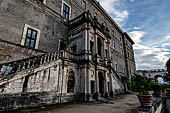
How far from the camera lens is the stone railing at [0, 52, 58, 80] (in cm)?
558

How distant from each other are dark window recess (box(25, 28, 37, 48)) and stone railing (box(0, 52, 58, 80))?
9.56ft

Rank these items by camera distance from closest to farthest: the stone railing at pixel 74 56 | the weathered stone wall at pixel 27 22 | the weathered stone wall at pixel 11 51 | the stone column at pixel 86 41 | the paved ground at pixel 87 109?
the paved ground at pixel 87 109 < the weathered stone wall at pixel 11 51 < the weathered stone wall at pixel 27 22 < the stone railing at pixel 74 56 < the stone column at pixel 86 41

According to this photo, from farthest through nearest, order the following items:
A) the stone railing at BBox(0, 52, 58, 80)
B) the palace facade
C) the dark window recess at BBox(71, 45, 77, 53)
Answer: the dark window recess at BBox(71, 45, 77, 53) → the palace facade → the stone railing at BBox(0, 52, 58, 80)

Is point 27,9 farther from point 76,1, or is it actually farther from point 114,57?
point 114,57

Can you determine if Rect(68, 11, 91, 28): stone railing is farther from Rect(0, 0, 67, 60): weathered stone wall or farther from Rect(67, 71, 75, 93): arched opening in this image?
Rect(67, 71, 75, 93): arched opening

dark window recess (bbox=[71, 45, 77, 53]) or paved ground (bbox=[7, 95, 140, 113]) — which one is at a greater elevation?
dark window recess (bbox=[71, 45, 77, 53])

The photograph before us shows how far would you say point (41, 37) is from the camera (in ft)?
33.5

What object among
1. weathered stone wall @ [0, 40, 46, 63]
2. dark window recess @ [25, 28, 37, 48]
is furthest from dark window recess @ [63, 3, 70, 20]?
weathered stone wall @ [0, 40, 46, 63]

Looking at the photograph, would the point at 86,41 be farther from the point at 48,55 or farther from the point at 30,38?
the point at 30,38

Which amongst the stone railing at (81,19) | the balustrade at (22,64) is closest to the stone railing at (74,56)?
the balustrade at (22,64)

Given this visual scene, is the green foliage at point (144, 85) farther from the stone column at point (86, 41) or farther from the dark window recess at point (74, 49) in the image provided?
the dark window recess at point (74, 49)

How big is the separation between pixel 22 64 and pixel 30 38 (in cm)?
402

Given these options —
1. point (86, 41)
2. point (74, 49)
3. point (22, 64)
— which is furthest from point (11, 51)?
point (86, 41)

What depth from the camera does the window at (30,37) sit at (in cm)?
896
